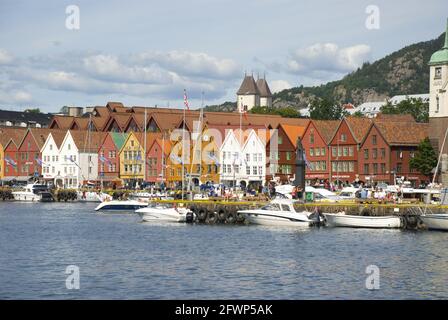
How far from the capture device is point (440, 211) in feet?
241

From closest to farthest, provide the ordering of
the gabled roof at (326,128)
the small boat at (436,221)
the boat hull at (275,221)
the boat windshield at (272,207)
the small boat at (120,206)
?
the small boat at (436,221)
the boat hull at (275,221)
the boat windshield at (272,207)
the small boat at (120,206)
the gabled roof at (326,128)

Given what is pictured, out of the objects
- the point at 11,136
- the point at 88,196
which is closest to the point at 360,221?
the point at 88,196

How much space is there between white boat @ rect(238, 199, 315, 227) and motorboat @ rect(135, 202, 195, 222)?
7.48 metres

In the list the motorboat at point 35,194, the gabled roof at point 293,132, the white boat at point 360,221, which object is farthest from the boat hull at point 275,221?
the motorboat at point 35,194

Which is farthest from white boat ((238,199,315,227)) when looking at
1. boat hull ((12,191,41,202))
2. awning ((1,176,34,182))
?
awning ((1,176,34,182))

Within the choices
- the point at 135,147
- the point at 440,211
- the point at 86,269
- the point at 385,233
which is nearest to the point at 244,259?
the point at 86,269

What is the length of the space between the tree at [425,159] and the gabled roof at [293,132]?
23456mm

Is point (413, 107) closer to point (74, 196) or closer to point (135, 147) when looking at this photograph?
point (135, 147)

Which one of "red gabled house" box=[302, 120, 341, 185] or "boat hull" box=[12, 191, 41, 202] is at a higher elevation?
"red gabled house" box=[302, 120, 341, 185]

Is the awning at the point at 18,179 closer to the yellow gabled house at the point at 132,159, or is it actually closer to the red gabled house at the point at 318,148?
the yellow gabled house at the point at 132,159

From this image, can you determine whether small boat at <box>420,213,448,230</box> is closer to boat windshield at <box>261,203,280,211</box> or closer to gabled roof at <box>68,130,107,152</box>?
boat windshield at <box>261,203,280,211</box>

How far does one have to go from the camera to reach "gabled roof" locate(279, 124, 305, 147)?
14300 cm

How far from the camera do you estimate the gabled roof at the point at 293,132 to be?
14300 centimetres

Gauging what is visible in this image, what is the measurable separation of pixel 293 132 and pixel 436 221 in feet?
244
